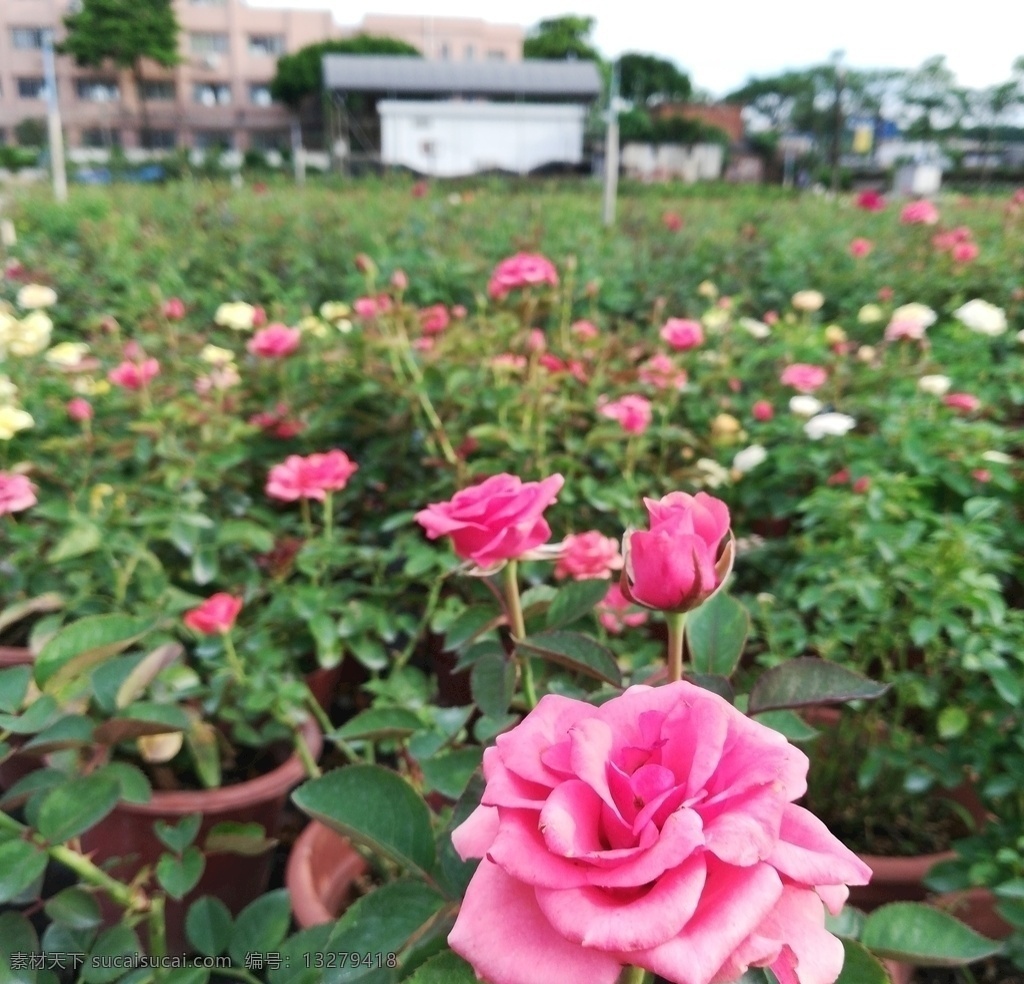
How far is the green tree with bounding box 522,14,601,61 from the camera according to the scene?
32.6 m

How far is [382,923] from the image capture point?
17.1 inches

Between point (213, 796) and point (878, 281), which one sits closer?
point (213, 796)

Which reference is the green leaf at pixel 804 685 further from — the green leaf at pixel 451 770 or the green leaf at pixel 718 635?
the green leaf at pixel 451 770

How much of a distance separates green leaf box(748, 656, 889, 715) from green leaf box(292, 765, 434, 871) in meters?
0.20

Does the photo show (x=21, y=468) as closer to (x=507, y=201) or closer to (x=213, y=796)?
(x=213, y=796)

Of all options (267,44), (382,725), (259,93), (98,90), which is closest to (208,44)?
(267,44)

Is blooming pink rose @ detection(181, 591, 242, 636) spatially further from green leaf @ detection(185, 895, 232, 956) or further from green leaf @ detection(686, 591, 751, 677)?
green leaf @ detection(686, 591, 751, 677)

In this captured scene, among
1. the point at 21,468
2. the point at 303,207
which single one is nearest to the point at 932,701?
the point at 21,468

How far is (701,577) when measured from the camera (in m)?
0.43

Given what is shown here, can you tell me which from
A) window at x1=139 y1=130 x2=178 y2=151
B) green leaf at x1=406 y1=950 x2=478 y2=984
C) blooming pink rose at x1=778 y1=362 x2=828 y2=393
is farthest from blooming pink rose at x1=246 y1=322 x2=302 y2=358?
window at x1=139 y1=130 x2=178 y2=151

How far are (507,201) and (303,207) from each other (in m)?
1.53

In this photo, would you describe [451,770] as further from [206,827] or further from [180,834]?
[206,827]

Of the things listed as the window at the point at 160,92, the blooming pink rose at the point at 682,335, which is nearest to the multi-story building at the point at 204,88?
the window at the point at 160,92

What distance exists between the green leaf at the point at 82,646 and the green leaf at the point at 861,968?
0.51 metres
